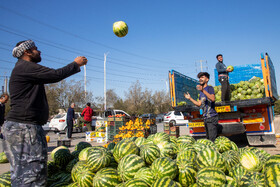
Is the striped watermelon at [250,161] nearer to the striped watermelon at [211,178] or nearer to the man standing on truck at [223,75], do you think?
the striped watermelon at [211,178]

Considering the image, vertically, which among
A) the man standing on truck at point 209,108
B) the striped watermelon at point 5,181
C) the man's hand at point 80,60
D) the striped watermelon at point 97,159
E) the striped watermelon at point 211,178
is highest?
the man's hand at point 80,60

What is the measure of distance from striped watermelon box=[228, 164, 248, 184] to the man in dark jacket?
2244 mm

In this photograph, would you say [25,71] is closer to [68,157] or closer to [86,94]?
[68,157]

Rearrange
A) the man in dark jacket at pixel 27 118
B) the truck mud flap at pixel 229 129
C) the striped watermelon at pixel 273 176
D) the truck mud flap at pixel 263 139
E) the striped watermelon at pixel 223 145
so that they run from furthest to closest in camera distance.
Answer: the truck mud flap at pixel 263 139
the truck mud flap at pixel 229 129
the striped watermelon at pixel 223 145
the man in dark jacket at pixel 27 118
the striped watermelon at pixel 273 176

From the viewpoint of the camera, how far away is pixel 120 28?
5.09 metres

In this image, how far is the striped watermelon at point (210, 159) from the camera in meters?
2.39

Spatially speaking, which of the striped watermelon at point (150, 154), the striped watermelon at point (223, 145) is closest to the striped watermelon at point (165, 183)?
the striped watermelon at point (150, 154)

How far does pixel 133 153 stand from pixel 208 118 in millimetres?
2765

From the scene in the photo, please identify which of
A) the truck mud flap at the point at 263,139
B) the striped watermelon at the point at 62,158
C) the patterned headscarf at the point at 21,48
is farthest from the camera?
the truck mud flap at the point at 263,139

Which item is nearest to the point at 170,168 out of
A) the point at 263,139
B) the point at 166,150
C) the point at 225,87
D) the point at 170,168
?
the point at 170,168

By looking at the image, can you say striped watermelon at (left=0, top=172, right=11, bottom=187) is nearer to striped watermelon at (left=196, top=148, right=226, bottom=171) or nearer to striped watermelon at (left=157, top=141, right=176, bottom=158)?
striped watermelon at (left=157, top=141, right=176, bottom=158)

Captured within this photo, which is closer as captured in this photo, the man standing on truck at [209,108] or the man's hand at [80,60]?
the man's hand at [80,60]

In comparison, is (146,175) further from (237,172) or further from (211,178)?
(237,172)

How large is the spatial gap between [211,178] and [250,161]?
85 centimetres
